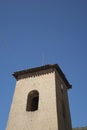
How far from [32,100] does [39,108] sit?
5.58 feet

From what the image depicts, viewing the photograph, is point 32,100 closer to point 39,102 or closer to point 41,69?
point 39,102

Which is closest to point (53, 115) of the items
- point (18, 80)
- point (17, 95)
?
point (17, 95)

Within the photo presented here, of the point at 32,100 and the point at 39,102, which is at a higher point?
the point at 32,100

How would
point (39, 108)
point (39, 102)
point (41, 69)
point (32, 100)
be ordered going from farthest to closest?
point (41, 69)
point (32, 100)
point (39, 102)
point (39, 108)

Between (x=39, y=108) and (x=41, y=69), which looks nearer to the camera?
(x=39, y=108)

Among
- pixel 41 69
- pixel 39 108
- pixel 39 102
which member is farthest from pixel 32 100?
pixel 41 69

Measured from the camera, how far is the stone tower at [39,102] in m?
11.6

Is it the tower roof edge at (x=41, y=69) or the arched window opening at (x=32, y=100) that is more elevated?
the tower roof edge at (x=41, y=69)

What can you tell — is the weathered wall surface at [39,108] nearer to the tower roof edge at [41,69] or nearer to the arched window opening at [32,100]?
the arched window opening at [32,100]

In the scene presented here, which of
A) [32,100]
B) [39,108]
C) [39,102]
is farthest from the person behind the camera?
[32,100]

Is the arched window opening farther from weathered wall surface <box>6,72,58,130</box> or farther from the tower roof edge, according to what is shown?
the tower roof edge

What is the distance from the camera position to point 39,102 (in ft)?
41.7

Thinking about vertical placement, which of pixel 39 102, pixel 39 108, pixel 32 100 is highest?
pixel 32 100

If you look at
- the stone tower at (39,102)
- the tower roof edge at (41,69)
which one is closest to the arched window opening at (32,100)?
the stone tower at (39,102)
